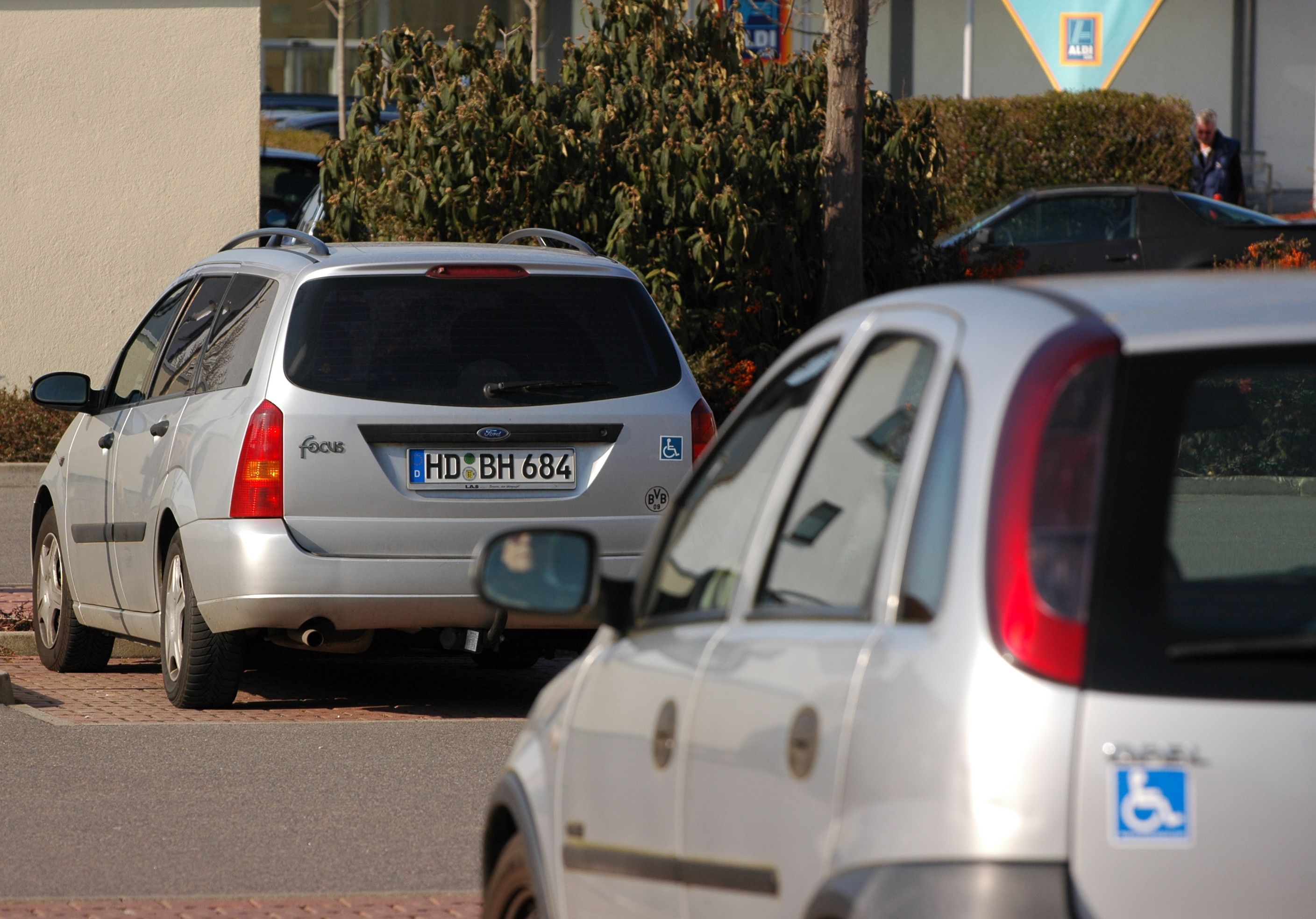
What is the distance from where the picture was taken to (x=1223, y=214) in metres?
20.6

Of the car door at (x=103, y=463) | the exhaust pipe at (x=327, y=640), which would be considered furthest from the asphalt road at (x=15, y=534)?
the exhaust pipe at (x=327, y=640)

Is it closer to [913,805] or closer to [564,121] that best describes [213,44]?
[564,121]

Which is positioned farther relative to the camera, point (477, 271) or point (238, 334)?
point (238, 334)

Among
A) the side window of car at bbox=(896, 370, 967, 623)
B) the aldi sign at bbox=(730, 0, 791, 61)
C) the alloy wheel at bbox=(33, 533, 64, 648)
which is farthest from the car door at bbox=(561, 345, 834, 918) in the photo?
the aldi sign at bbox=(730, 0, 791, 61)

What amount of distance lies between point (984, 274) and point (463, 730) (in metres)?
10.3

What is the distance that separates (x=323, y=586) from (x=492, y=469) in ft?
2.45

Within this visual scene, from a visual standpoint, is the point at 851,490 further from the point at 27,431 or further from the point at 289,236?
the point at 27,431

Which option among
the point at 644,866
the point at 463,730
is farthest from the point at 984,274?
the point at 644,866

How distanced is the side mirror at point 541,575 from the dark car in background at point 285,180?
59.0ft

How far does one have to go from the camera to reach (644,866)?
3230 mm

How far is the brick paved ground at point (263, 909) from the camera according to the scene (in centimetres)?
533

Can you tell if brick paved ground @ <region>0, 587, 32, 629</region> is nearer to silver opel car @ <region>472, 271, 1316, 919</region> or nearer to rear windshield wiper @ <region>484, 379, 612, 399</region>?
rear windshield wiper @ <region>484, 379, 612, 399</region>

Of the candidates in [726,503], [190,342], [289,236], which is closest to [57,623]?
[190,342]

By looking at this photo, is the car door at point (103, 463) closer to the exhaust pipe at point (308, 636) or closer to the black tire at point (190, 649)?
the black tire at point (190, 649)
